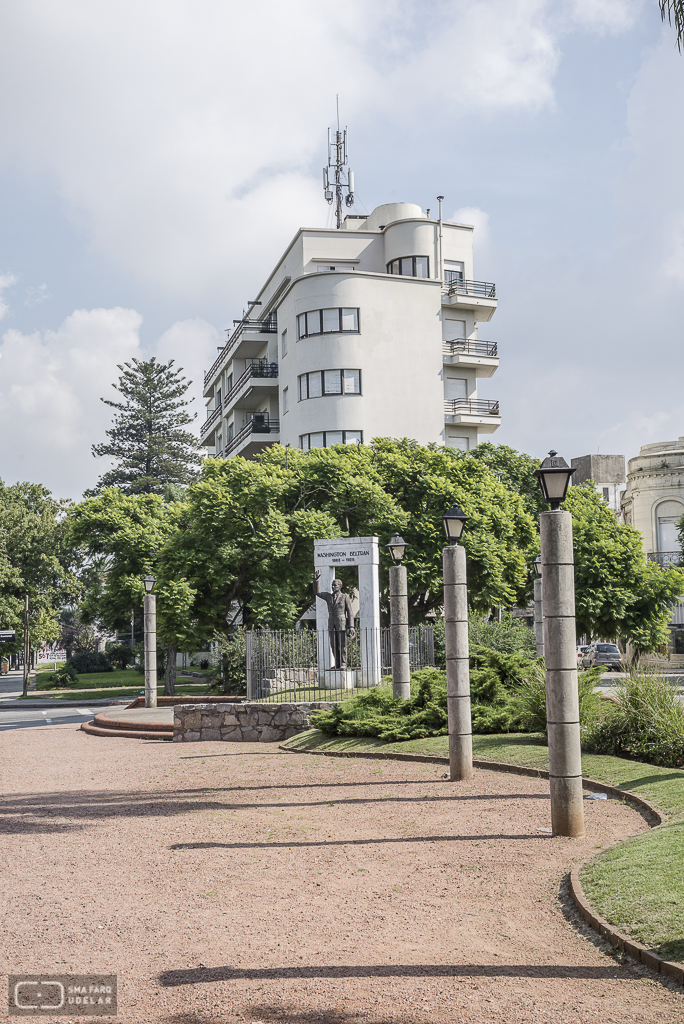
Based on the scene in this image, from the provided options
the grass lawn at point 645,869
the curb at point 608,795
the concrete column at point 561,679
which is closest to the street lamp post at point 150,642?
the curb at point 608,795

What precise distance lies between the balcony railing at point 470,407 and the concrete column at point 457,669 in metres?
37.2

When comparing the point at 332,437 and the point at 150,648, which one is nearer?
the point at 150,648

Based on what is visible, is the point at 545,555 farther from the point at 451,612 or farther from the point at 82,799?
the point at 82,799

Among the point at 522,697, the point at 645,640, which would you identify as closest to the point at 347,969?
the point at 522,697

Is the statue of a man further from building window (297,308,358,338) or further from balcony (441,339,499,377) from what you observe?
balcony (441,339,499,377)

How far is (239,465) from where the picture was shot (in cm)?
3178

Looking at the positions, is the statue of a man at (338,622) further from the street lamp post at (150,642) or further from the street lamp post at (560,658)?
the street lamp post at (560,658)

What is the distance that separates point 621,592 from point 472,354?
2064 cm

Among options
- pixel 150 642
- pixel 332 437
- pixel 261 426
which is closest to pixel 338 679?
pixel 150 642

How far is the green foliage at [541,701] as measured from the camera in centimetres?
1348

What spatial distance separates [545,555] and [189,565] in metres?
20.6

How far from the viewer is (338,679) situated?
72.7 feet

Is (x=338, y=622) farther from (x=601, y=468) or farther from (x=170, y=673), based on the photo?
(x=601, y=468)

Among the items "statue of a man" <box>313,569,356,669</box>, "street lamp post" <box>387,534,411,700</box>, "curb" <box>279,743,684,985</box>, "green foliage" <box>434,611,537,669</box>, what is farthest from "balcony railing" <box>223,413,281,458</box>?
"curb" <box>279,743,684,985</box>
